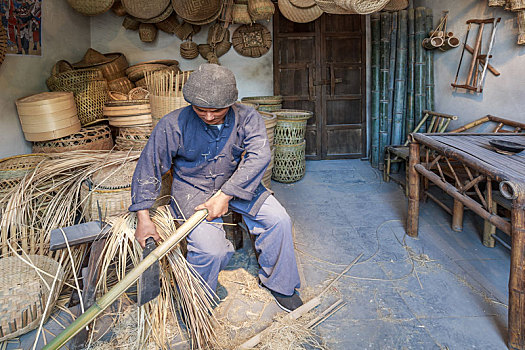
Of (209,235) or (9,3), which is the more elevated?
(9,3)

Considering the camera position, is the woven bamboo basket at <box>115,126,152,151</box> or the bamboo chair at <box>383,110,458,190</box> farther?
the bamboo chair at <box>383,110,458,190</box>

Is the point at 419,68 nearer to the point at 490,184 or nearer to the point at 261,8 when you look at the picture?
the point at 261,8

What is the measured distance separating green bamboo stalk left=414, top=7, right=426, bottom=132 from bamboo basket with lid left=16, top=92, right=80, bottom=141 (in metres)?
3.67

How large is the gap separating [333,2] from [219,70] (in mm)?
1563

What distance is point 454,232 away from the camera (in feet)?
10.3

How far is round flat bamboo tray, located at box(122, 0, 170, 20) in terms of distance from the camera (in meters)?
4.34

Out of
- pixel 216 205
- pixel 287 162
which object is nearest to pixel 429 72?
pixel 287 162

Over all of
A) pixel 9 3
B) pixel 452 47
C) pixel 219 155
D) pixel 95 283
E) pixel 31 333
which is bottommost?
pixel 31 333

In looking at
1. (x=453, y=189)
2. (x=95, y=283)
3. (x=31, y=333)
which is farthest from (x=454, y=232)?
(x=31, y=333)

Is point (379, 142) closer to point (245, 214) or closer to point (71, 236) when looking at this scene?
point (245, 214)

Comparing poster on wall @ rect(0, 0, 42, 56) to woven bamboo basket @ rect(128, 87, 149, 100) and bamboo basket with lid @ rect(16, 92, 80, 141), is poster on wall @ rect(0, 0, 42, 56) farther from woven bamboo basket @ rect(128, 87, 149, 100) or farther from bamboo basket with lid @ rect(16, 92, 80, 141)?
woven bamboo basket @ rect(128, 87, 149, 100)

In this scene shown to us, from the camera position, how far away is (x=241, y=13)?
4676mm

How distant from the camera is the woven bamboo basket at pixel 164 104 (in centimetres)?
300

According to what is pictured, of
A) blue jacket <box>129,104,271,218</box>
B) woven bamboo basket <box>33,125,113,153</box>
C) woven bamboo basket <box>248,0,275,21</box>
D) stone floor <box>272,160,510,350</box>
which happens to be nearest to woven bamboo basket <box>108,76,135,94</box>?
woven bamboo basket <box>33,125,113,153</box>
